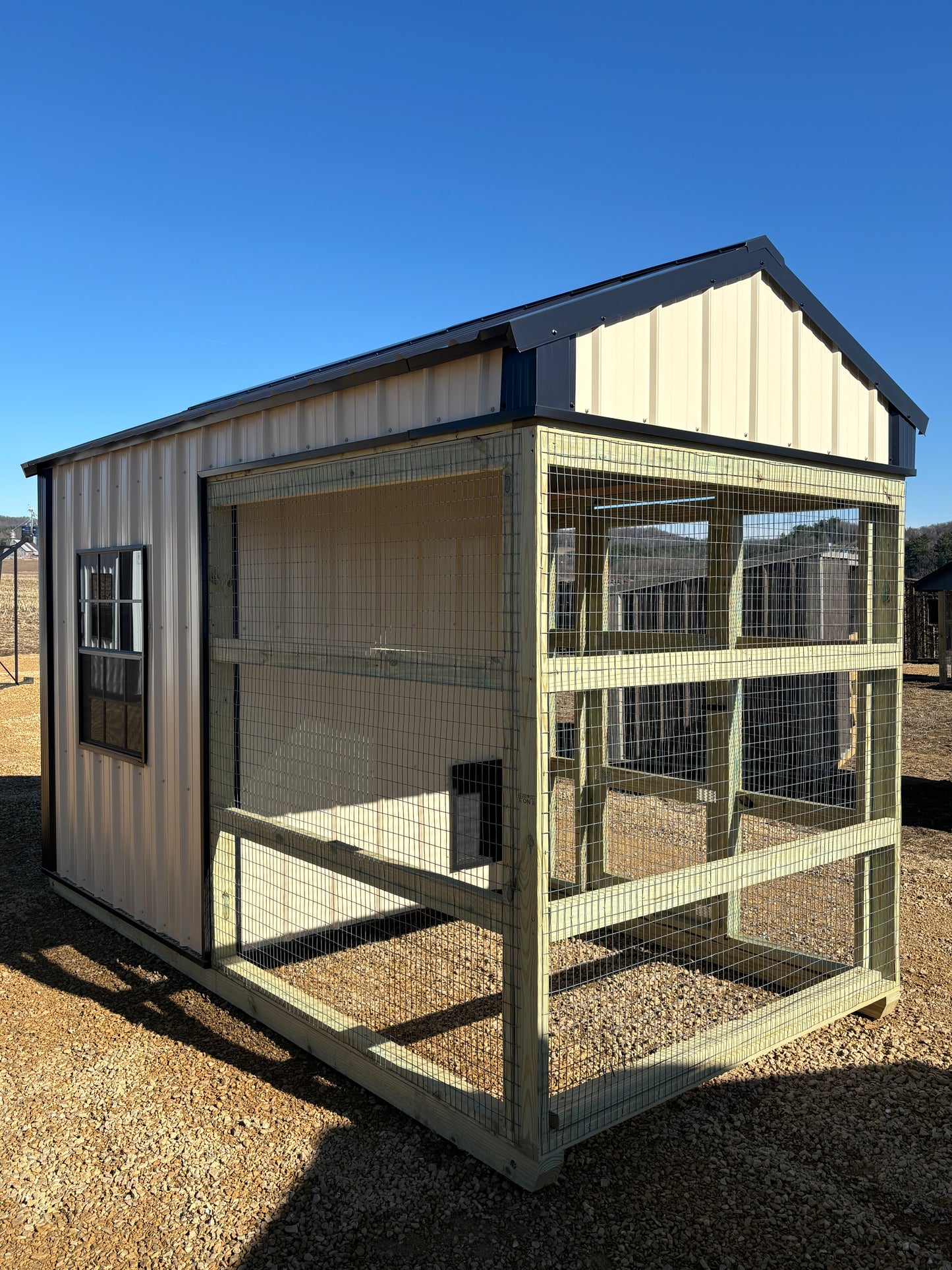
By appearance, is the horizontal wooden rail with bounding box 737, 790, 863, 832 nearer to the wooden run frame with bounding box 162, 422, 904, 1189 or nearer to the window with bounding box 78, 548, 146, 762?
the wooden run frame with bounding box 162, 422, 904, 1189

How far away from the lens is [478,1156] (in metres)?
3.39

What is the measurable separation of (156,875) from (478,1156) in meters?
2.70

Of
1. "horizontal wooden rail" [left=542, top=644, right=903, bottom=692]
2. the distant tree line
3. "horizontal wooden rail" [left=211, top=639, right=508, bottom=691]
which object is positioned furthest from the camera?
the distant tree line

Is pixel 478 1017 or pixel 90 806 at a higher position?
pixel 90 806

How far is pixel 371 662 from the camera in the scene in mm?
3926

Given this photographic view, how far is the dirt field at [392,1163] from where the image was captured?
2980mm

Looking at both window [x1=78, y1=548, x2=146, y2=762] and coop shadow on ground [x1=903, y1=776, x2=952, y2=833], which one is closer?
window [x1=78, y1=548, x2=146, y2=762]

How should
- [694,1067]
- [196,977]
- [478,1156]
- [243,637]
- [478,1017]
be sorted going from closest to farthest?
[478,1156] → [694,1067] → [478,1017] → [196,977] → [243,637]

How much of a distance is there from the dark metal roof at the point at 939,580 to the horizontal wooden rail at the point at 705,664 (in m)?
14.7

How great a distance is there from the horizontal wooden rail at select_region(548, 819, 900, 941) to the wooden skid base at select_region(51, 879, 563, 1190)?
0.77m

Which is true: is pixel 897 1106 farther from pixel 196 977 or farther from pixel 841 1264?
pixel 196 977

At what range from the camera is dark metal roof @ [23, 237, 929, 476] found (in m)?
3.24

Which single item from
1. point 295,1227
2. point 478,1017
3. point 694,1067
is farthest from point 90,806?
point 694,1067

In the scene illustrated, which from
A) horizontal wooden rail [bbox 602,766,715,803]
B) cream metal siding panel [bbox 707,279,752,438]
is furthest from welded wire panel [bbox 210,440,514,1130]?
cream metal siding panel [bbox 707,279,752,438]
